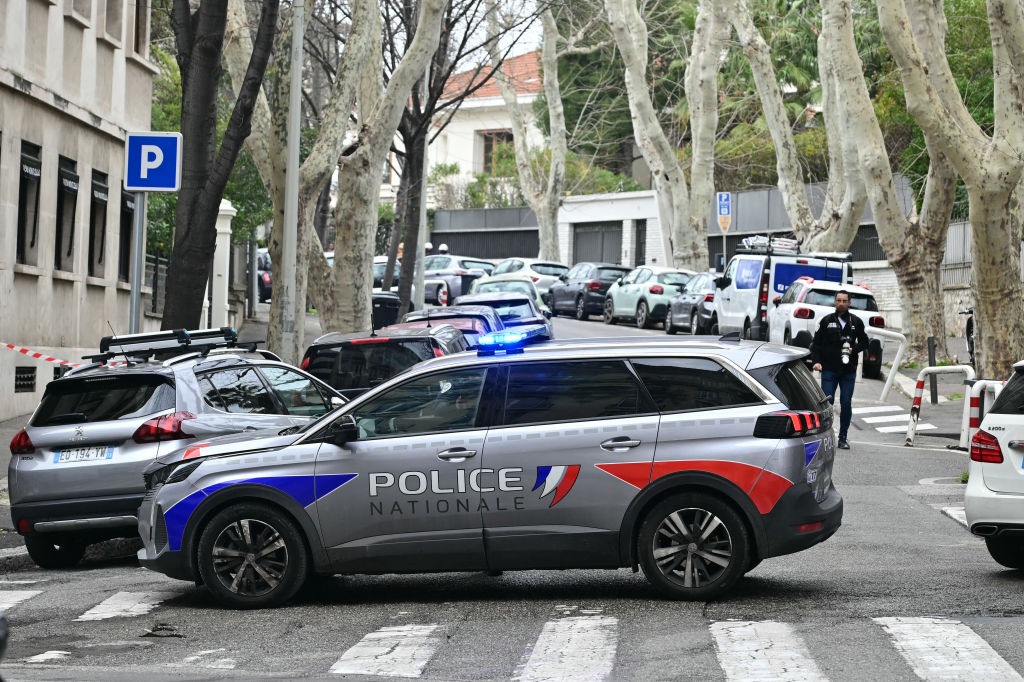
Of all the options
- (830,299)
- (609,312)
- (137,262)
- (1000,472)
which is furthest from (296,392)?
(609,312)

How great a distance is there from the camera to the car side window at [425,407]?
30.0ft

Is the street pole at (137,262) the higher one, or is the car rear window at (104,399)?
the street pole at (137,262)

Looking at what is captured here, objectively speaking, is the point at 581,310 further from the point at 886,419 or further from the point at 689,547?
the point at 689,547

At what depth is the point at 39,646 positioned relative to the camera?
27.2 ft

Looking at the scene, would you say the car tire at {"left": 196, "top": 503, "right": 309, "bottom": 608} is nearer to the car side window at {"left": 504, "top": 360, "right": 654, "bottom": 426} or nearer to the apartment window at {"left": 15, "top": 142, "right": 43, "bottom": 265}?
the car side window at {"left": 504, "top": 360, "right": 654, "bottom": 426}

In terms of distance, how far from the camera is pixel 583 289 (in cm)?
4238

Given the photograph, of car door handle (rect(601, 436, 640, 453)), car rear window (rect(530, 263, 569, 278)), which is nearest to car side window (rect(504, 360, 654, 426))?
car door handle (rect(601, 436, 640, 453))

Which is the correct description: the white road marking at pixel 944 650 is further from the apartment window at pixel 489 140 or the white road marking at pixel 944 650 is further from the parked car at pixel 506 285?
the apartment window at pixel 489 140

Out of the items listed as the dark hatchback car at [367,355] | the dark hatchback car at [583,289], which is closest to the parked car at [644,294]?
the dark hatchback car at [583,289]

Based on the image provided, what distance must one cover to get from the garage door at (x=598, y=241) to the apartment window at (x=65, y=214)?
38.8 meters

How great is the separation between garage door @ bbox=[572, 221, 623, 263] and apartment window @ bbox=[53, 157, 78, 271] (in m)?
38.8

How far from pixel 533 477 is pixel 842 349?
34.4ft

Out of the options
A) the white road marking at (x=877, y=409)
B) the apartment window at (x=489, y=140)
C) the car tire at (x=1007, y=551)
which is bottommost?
the car tire at (x=1007, y=551)

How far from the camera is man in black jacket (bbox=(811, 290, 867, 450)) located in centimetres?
1853
